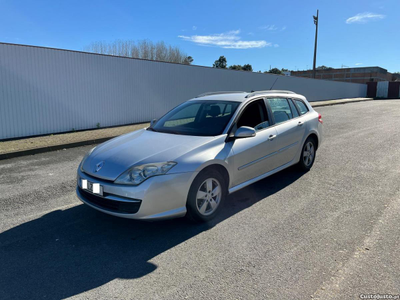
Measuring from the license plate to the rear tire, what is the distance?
3798mm

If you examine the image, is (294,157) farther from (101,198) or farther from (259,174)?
(101,198)

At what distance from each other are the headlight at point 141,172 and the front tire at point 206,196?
0.42m

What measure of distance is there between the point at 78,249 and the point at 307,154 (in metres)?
4.43

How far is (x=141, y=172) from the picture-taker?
11.1 feet

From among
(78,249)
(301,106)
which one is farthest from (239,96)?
(78,249)

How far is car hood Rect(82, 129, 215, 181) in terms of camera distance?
11.5ft

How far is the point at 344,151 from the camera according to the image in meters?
7.68

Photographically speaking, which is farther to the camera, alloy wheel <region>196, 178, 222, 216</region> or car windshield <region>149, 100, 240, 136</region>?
car windshield <region>149, 100, 240, 136</region>

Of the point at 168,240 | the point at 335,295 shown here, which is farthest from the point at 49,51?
the point at 335,295

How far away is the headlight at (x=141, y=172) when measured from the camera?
3355 millimetres

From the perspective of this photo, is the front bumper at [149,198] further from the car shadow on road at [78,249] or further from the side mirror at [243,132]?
the side mirror at [243,132]

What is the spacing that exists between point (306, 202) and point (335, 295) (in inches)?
81.7

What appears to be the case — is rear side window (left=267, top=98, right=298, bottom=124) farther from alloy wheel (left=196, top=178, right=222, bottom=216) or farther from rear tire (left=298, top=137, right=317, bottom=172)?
alloy wheel (left=196, top=178, right=222, bottom=216)

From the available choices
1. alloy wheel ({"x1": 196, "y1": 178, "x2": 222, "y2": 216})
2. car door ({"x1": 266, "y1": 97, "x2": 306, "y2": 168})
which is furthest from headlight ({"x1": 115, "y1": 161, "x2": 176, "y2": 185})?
car door ({"x1": 266, "y1": 97, "x2": 306, "y2": 168})
